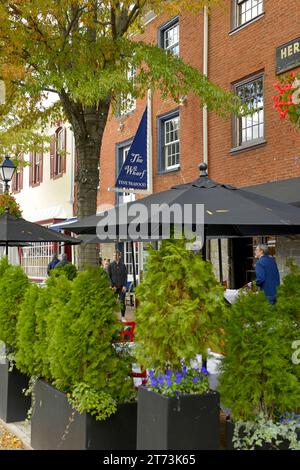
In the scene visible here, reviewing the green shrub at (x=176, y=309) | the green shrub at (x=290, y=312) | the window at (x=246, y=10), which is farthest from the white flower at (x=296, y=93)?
the window at (x=246, y=10)

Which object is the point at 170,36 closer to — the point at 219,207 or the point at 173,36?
the point at 173,36

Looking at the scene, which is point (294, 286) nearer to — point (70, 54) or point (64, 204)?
point (70, 54)

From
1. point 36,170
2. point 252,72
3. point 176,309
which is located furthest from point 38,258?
point 176,309

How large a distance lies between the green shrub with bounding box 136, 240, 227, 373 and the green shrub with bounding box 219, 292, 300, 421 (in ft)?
0.52

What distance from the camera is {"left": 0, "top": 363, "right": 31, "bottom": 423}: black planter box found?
6078mm

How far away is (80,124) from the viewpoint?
1054 centimetres

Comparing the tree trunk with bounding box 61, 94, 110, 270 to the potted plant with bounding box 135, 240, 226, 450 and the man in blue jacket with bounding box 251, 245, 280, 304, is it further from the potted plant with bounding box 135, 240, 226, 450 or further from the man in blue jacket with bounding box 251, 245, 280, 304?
the potted plant with bounding box 135, 240, 226, 450

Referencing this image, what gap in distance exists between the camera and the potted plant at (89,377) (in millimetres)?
4387

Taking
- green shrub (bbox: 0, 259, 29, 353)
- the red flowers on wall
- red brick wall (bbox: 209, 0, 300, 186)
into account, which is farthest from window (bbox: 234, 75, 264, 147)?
green shrub (bbox: 0, 259, 29, 353)

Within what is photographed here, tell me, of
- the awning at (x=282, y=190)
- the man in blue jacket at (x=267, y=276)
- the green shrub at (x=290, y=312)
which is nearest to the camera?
the green shrub at (x=290, y=312)

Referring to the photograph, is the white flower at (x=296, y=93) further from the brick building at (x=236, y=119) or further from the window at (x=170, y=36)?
the window at (x=170, y=36)

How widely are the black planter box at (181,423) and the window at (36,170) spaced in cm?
2481

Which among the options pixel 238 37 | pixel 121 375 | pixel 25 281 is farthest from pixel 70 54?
pixel 121 375

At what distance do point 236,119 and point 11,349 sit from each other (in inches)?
377
